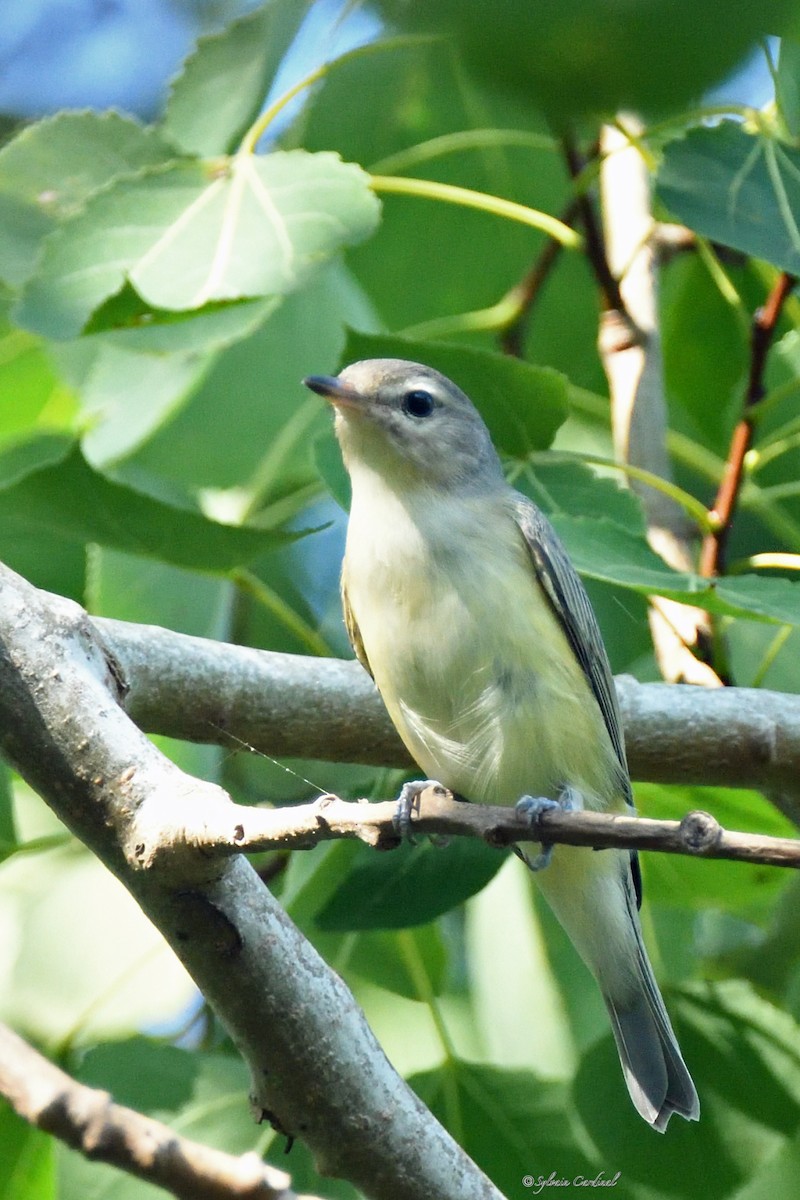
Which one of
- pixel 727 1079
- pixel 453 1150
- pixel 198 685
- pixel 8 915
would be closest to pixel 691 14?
pixel 453 1150

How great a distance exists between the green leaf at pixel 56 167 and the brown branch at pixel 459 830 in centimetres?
213

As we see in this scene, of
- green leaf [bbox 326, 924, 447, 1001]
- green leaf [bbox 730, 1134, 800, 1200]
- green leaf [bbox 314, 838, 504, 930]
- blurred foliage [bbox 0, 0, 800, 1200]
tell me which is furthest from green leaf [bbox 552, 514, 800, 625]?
green leaf [bbox 730, 1134, 800, 1200]

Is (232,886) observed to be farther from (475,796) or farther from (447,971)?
(447,971)

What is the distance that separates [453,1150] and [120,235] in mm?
2169

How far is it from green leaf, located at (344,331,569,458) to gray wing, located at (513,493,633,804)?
21 centimetres

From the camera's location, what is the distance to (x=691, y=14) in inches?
39.4

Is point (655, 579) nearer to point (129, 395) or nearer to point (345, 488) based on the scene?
point (345, 488)

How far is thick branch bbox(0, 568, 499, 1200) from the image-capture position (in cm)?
219

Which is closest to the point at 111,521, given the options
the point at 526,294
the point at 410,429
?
the point at 410,429

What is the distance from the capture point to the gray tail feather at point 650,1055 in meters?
3.29

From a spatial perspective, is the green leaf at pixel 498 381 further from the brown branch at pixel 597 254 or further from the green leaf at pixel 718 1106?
the green leaf at pixel 718 1106

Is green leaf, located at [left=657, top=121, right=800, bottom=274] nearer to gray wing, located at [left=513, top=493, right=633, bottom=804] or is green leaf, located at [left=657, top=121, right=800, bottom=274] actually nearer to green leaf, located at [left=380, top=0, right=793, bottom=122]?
gray wing, located at [left=513, top=493, right=633, bottom=804]

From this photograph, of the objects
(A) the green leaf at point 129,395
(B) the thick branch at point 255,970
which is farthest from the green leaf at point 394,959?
(A) the green leaf at point 129,395

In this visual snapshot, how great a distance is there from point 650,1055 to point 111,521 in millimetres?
1868
